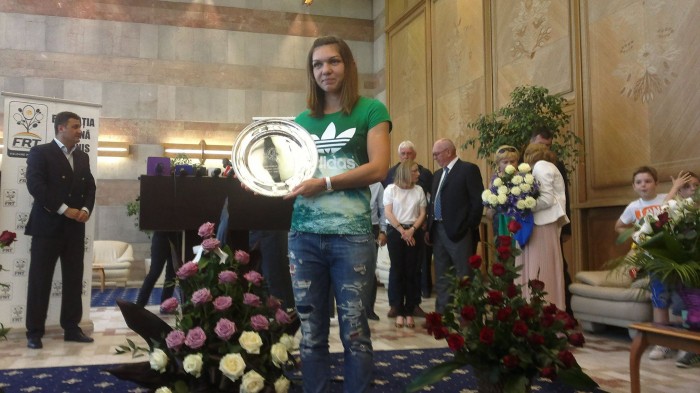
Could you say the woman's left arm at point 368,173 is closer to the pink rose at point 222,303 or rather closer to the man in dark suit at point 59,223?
the pink rose at point 222,303

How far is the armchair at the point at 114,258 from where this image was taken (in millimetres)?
9195

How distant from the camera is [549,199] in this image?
4066 millimetres

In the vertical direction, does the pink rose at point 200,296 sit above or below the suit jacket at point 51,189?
below

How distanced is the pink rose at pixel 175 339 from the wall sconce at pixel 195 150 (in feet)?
28.3

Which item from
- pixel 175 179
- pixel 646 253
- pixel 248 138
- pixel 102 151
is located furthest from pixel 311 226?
pixel 102 151

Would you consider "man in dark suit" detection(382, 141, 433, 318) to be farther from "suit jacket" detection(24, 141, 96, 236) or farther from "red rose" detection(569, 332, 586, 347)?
"red rose" detection(569, 332, 586, 347)

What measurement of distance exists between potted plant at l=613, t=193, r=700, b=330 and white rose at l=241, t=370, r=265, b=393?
1498 mm

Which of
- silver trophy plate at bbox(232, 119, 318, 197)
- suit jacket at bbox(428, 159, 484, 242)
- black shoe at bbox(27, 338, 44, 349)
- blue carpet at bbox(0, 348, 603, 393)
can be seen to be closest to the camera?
silver trophy plate at bbox(232, 119, 318, 197)

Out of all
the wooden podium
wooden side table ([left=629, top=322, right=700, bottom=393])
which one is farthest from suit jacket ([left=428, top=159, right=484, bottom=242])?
wooden side table ([left=629, top=322, right=700, bottom=393])

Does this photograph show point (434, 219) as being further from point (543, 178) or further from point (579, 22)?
point (579, 22)

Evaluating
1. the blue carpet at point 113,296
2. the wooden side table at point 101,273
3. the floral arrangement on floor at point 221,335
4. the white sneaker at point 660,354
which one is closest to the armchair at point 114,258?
the wooden side table at point 101,273

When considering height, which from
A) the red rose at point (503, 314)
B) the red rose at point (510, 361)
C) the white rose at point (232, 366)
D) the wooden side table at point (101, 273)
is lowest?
the wooden side table at point (101, 273)

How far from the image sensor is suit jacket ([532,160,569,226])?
13.4 feet

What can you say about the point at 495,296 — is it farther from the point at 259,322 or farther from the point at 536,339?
the point at 259,322
